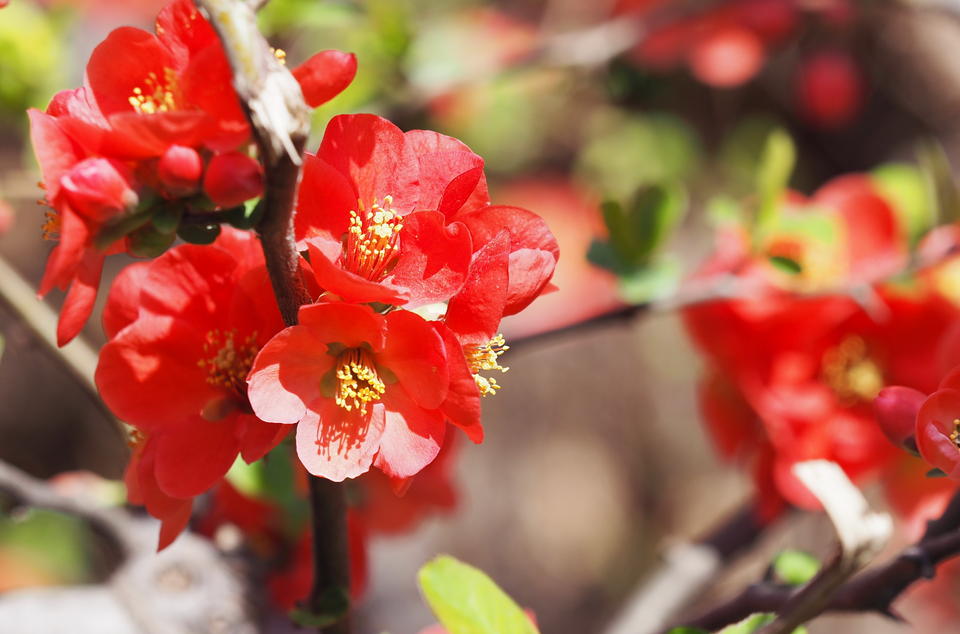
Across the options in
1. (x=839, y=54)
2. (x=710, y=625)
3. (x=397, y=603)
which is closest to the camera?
(x=710, y=625)

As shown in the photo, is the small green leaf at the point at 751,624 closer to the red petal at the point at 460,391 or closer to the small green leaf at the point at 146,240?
the red petal at the point at 460,391

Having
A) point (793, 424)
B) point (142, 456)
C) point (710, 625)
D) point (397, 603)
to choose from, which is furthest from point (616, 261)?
point (397, 603)

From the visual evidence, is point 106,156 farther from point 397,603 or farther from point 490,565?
point 490,565

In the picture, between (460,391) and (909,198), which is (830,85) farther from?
(460,391)

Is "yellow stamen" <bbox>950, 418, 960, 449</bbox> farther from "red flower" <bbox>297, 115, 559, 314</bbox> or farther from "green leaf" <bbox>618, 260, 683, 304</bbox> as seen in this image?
"green leaf" <bbox>618, 260, 683, 304</bbox>

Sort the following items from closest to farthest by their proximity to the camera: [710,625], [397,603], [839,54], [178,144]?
1. [178,144]
2. [710,625]
3. [397,603]
4. [839,54]

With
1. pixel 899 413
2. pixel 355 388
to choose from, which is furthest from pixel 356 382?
pixel 899 413

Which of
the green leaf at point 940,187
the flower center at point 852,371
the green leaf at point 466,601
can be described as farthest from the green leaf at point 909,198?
the green leaf at point 466,601
